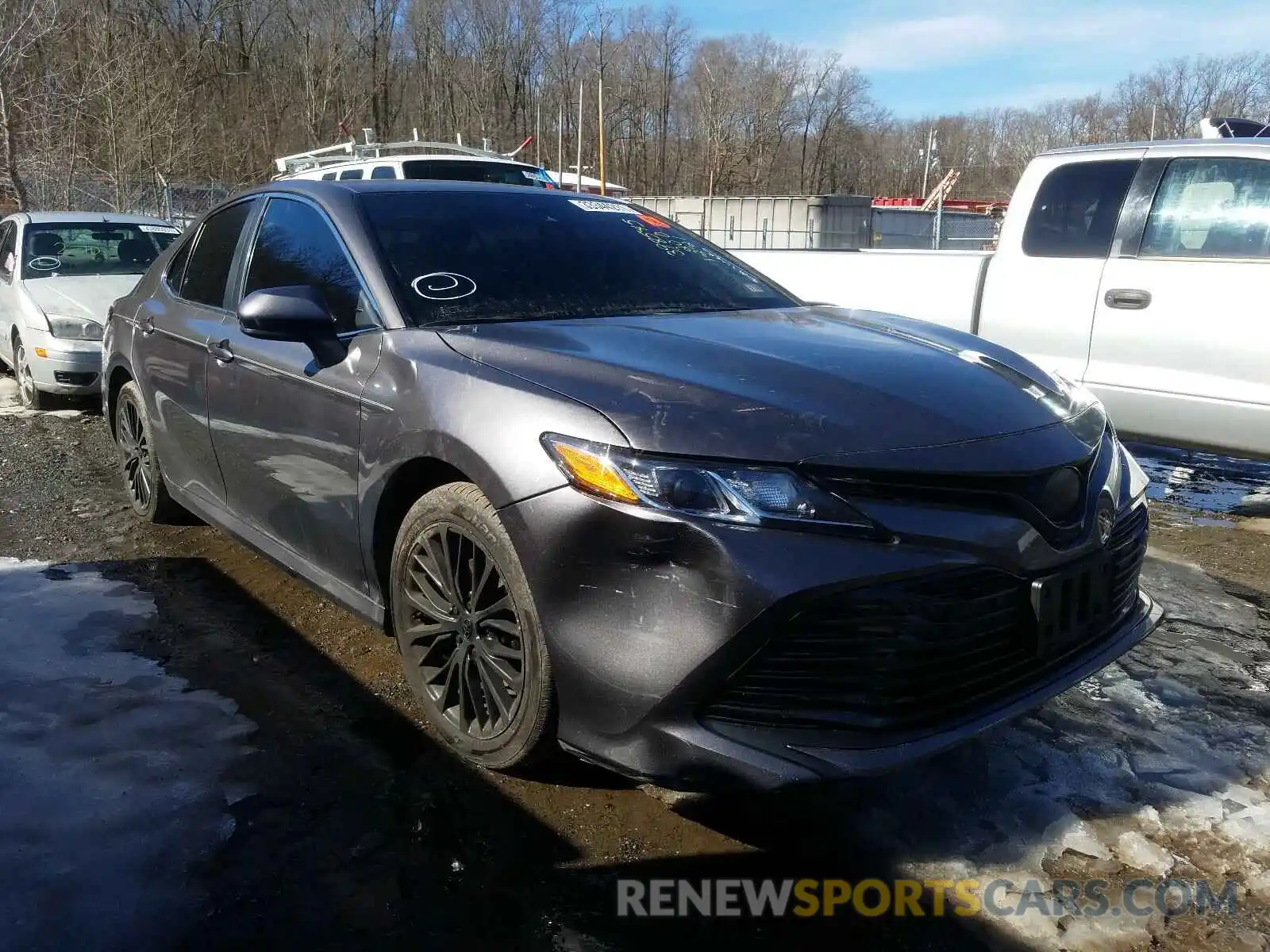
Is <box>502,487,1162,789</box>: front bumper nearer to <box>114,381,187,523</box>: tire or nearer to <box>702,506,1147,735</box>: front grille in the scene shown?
<box>702,506,1147,735</box>: front grille

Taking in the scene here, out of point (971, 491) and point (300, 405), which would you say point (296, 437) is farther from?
point (971, 491)

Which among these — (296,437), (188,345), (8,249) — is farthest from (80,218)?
(296,437)

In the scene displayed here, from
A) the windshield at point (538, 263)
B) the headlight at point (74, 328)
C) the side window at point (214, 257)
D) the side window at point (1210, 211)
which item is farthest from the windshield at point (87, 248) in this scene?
the side window at point (1210, 211)

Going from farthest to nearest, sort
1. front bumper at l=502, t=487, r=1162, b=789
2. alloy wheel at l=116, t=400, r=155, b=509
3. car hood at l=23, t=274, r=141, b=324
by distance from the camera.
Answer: car hood at l=23, t=274, r=141, b=324 → alloy wheel at l=116, t=400, r=155, b=509 → front bumper at l=502, t=487, r=1162, b=789

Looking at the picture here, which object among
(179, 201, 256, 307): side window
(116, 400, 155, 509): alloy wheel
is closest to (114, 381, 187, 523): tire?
(116, 400, 155, 509): alloy wheel

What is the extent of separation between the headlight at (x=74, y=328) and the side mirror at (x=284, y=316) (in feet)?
18.6

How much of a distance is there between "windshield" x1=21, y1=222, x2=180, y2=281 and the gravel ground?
624cm

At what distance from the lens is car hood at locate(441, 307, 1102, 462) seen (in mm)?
2207

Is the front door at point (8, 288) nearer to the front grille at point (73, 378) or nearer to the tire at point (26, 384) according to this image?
the tire at point (26, 384)

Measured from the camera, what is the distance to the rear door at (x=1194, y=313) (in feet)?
15.6

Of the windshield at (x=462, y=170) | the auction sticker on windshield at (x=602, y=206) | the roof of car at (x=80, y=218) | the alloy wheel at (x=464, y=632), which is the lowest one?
the alloy wheel at (x=464, y=632)

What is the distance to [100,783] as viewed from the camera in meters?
2.69

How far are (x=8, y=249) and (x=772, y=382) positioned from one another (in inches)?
355

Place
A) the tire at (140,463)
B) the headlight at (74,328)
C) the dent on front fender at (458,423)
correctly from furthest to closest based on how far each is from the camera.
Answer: the headlight at (74,328) < the tire at (140,463) < the dent on front fender at (458,423)
